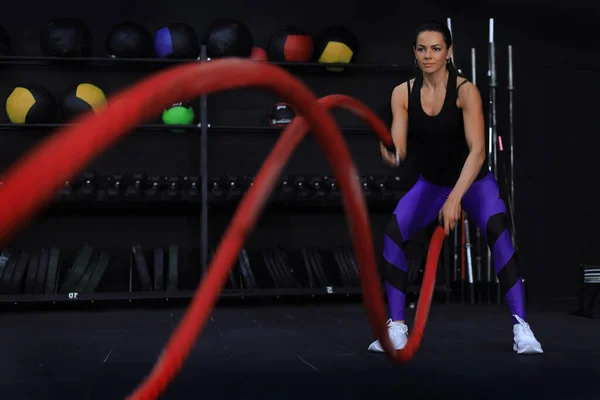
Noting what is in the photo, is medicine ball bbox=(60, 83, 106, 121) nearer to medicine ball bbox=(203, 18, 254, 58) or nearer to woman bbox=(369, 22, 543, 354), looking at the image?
medicine ball bbox=(203, 18, 254, 58)

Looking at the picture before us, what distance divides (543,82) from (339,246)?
7.11ft

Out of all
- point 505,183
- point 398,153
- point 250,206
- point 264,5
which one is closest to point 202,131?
point 264,5

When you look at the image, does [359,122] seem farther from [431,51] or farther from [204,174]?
[431,51]

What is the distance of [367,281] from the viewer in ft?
7.41

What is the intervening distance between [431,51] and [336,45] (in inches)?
107

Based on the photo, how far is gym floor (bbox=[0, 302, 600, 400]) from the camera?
2.39m

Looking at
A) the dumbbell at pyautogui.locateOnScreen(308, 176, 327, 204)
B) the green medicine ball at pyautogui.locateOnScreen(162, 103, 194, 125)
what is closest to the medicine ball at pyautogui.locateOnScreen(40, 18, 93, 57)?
the green medicine ball at pyautogui.locateOnScreen(162, 103, 194, 125)

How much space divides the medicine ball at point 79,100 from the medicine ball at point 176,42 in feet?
1.83

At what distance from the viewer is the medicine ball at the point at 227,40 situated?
5387 mm

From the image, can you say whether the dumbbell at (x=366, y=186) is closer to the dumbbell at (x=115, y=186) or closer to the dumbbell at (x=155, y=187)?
the dumbbell at (x=155, y=187)

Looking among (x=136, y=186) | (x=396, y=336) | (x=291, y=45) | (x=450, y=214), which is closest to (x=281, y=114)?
(x=291, y=45)

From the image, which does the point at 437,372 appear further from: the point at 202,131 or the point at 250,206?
the point at 202,131

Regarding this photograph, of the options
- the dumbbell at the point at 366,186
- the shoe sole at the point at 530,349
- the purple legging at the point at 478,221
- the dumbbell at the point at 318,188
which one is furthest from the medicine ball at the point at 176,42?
the shoe sole at the point at 530,349

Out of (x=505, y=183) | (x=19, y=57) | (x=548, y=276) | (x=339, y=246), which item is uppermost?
(x=19, y=57)
